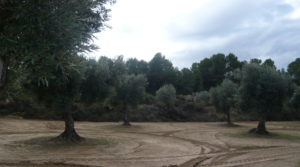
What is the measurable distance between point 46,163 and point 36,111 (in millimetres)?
24875

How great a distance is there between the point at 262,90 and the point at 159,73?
38.0 metres

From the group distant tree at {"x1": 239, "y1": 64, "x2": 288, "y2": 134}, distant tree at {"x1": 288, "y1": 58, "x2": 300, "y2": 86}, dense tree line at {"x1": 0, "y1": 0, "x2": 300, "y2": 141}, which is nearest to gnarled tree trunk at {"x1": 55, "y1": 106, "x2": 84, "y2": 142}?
dense tree line at {"x1": 0, "y1": 0, "x2": 300, "y2": 141}

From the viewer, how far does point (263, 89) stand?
2019cm

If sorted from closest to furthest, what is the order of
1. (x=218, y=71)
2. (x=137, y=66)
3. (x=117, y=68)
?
1. (x=117, y=68)
2. (x=137, y=66)
3. (x=218, y=71)

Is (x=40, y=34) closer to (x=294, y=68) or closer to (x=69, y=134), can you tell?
(x=69, y=134)

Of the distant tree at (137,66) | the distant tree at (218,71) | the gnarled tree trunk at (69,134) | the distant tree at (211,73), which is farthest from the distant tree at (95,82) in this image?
the distant tree at (218,71)

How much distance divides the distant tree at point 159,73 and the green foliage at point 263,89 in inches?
1398

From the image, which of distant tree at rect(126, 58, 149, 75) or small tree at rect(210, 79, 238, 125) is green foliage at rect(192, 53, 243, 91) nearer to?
distant tree at rect(126, 58, 149, 75)

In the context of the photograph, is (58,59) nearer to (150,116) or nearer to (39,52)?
(39,52)

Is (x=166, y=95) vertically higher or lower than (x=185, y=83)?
lower

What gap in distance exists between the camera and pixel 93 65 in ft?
51.4

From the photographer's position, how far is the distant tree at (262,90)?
1998cm

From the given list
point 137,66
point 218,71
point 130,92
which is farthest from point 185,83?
point 130,92

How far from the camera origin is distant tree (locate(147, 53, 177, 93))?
188 feet
